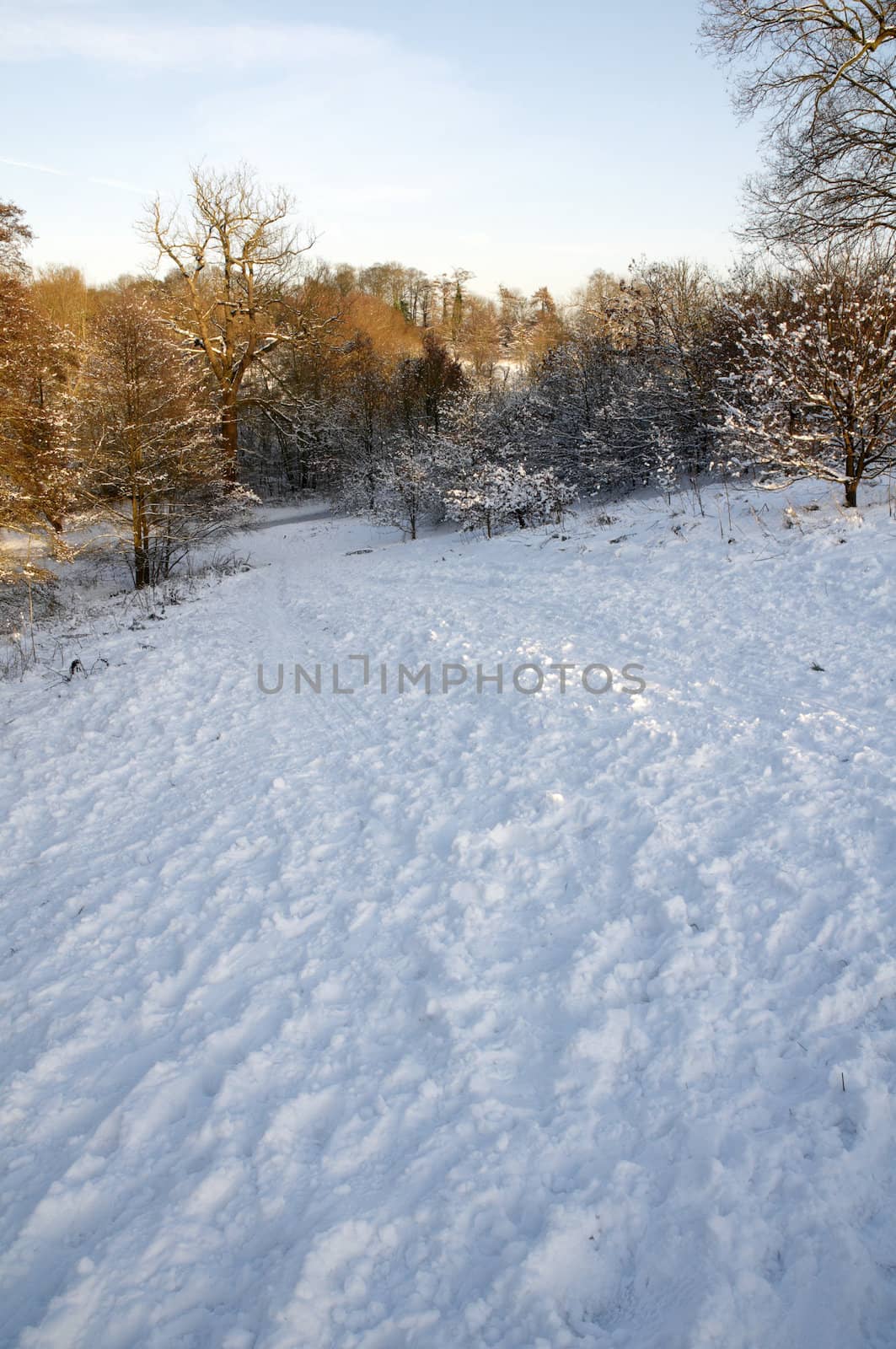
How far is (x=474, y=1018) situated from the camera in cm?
333

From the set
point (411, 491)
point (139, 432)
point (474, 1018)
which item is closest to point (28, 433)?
point (139, 432)

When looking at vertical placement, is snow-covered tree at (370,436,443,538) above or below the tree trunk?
below

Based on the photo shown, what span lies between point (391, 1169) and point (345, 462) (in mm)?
30199

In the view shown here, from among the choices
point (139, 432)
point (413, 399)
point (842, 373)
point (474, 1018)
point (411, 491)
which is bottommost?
point (474, 1018)

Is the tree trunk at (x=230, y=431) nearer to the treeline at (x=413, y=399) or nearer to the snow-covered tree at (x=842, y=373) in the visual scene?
the treeline at (x=413, y=399)

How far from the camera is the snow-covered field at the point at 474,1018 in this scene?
2.32m

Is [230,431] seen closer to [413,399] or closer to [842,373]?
[413,399]

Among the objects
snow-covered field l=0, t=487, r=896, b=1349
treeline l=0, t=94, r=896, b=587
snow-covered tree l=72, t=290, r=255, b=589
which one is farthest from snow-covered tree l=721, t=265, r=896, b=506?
snow-covered tree l=72, t=290, r=255, b=589

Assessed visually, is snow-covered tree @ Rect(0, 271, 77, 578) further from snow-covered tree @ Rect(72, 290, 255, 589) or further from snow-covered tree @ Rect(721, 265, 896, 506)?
snow-covered tree @ Rect(721, 265, 896, 506)

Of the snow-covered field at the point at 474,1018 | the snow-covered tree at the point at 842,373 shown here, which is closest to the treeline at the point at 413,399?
the snow-covered tree at the point at 842,373

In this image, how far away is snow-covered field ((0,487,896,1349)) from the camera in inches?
91.4

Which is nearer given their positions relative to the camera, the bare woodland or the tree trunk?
the bare woodland

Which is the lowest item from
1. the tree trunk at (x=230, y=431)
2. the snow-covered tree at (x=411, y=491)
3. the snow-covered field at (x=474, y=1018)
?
the snow-covered field at (x=474, y=1018)

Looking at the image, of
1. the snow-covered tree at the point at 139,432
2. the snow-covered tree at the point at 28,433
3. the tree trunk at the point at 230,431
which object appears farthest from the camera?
the tree trunk at the point at 230,431
